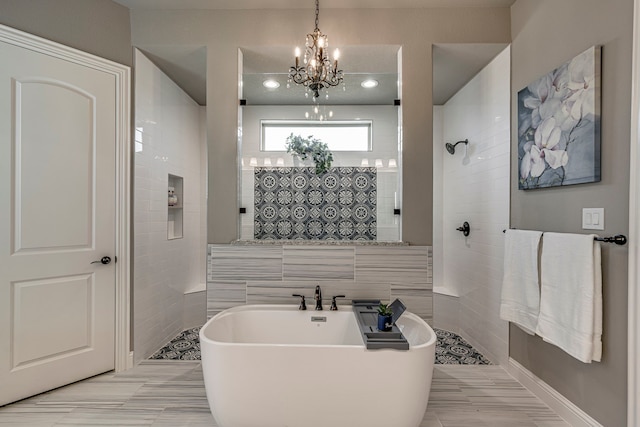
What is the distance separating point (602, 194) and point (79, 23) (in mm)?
3481

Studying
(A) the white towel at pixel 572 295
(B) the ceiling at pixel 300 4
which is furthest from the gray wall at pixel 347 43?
(A) the white towel at pixel 572 295

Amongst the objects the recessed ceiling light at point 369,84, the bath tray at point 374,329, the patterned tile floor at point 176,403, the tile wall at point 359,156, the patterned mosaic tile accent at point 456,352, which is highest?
the recessed ceiling light at point 369,84

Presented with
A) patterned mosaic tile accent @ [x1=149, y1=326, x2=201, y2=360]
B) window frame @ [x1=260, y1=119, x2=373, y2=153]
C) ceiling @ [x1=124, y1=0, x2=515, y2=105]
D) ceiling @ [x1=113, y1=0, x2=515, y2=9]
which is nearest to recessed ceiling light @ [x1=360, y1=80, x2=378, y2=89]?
ceiling @ [x1=124, y1=0, x2=515, y2=105]

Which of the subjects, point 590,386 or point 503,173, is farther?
point 503,173

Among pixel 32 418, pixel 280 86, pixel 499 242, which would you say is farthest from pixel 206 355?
pixel 499 242

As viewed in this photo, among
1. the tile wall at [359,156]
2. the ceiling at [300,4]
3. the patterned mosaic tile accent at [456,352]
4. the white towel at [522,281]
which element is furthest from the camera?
the patterned mosaic tile accent at [456,352]

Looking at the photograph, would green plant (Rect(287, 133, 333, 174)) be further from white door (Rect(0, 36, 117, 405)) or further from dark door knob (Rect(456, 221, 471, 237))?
dark door knob (Rect(456, 221, 471, 237))

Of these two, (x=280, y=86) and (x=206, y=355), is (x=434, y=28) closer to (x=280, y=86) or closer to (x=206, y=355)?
(x=280, y=86)

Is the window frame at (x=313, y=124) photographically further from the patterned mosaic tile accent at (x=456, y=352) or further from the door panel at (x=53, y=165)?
the patterned mosaic tile accent at (x=456, y=352)

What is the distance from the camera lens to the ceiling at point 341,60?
2299 mm

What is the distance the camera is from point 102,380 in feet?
7.22

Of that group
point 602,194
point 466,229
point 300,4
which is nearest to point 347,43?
point 300,4

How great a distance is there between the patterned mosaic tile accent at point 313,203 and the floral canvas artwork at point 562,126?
108 centimetres

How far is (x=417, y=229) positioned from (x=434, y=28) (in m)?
1.55
